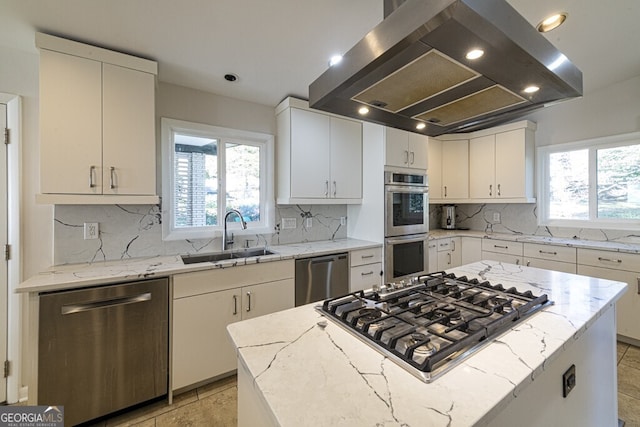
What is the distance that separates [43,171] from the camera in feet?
5.59

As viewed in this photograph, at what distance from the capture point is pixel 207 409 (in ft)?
6.10

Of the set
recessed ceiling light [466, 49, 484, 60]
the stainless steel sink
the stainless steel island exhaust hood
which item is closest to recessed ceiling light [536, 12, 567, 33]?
the stainless steel island exhaust hood

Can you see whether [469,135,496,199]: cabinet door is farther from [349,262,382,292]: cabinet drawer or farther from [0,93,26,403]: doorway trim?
[0,93,26,403]: doorway trim

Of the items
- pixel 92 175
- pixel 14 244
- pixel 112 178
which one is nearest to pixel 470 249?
pixel 112 178

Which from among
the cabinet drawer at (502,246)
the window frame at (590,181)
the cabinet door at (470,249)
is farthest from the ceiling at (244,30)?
the cabinet door at (470,249)

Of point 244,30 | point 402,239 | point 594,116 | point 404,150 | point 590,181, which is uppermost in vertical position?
point 244,30

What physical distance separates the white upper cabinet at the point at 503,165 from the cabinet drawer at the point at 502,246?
56 centimetres

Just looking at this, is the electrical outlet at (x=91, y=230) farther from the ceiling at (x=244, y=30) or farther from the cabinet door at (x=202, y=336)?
the ceiling at (x=244, y=30)

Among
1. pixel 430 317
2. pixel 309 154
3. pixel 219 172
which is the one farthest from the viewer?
pixel 309 154

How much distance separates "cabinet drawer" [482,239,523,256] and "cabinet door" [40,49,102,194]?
158 inches

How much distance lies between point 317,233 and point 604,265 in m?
2.83

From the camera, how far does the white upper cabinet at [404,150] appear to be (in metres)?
2.91

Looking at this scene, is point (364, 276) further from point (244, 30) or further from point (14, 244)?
point (14, 244)

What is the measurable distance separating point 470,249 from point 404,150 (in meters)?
1.71
